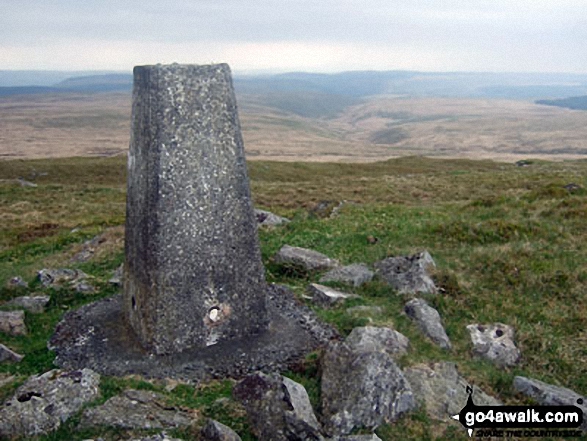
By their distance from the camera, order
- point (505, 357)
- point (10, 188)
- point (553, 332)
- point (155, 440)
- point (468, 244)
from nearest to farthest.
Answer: point (155, 440), point (505, 357), point (553, 332), point (468, 244), point (10, 188)

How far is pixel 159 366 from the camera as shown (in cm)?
980

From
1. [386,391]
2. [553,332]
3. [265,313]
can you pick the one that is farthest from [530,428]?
[265,313]

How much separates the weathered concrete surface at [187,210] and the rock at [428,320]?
3.79 metres

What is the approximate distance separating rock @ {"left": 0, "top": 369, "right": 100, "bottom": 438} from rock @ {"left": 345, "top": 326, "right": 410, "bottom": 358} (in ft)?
15.1

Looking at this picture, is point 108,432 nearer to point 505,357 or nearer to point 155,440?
point 155,440

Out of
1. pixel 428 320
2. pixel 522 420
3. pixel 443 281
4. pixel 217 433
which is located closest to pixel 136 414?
pixel 217 433

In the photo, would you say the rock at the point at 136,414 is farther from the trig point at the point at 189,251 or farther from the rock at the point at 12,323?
the rock at the point at 12,323

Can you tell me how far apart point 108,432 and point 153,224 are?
3.76 metres

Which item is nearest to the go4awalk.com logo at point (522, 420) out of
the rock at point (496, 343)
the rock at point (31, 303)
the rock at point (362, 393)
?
the rock at point (362, 393)

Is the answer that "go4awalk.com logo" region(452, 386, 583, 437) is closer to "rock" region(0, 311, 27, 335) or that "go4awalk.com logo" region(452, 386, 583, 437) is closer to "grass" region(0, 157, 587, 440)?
"grass" region(0, 157, 587, 440)

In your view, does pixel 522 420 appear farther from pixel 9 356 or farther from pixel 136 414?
pixel 9 356

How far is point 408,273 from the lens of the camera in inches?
541

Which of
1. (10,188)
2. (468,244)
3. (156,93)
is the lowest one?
(10,188)

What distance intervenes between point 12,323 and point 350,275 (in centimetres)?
818
